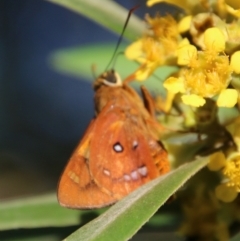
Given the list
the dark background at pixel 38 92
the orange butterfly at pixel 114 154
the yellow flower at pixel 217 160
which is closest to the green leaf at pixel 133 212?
the yellow flower at pixel 217 160

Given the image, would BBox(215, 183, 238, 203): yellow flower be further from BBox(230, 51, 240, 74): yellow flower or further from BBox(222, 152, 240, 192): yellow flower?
BBox(230, 51, 240, 74): yellow flower

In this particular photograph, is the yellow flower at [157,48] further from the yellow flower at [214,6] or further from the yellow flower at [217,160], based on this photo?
the yellow flower at [217,160]

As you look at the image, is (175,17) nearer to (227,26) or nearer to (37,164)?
(227,26)

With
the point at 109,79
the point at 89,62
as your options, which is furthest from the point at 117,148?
the point at 89,62

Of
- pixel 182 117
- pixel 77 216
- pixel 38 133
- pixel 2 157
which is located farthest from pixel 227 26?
pixel 38 133

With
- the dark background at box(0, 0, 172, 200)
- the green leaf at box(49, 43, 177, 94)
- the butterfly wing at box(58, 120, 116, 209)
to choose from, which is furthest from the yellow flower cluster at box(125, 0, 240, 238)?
the dark background at box(0, 0, 172, 200)

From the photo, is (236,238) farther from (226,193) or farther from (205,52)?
(205,52)
